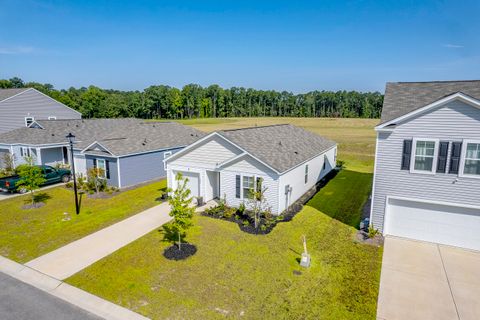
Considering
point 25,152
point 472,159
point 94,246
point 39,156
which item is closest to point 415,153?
point 472,159

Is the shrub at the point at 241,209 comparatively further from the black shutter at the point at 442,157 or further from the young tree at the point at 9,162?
the young tree at the point at 9,162

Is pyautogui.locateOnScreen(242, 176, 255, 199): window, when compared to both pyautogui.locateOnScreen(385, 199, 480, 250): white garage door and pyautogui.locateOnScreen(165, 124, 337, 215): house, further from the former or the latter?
pyautogui.locateOnScreen(385, 199, 480, 250): white garage door

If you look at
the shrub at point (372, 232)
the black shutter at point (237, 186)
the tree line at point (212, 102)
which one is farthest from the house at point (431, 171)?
the tree line at point (212, 102)

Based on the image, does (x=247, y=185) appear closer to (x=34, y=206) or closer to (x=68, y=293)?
(x=68, y=293)

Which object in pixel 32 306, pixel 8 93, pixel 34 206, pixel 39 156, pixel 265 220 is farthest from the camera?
pixel 8 93

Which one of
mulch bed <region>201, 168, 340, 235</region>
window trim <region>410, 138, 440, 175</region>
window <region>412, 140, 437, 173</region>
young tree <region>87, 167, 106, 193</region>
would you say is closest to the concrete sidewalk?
mulch bed <region>201, 168, 340, 235</region>

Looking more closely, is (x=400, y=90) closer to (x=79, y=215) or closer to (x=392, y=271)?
(x=392, y=271)

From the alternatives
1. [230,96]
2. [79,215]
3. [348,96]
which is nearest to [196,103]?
[230,96]

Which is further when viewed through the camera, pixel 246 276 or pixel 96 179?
pixel 96 179
